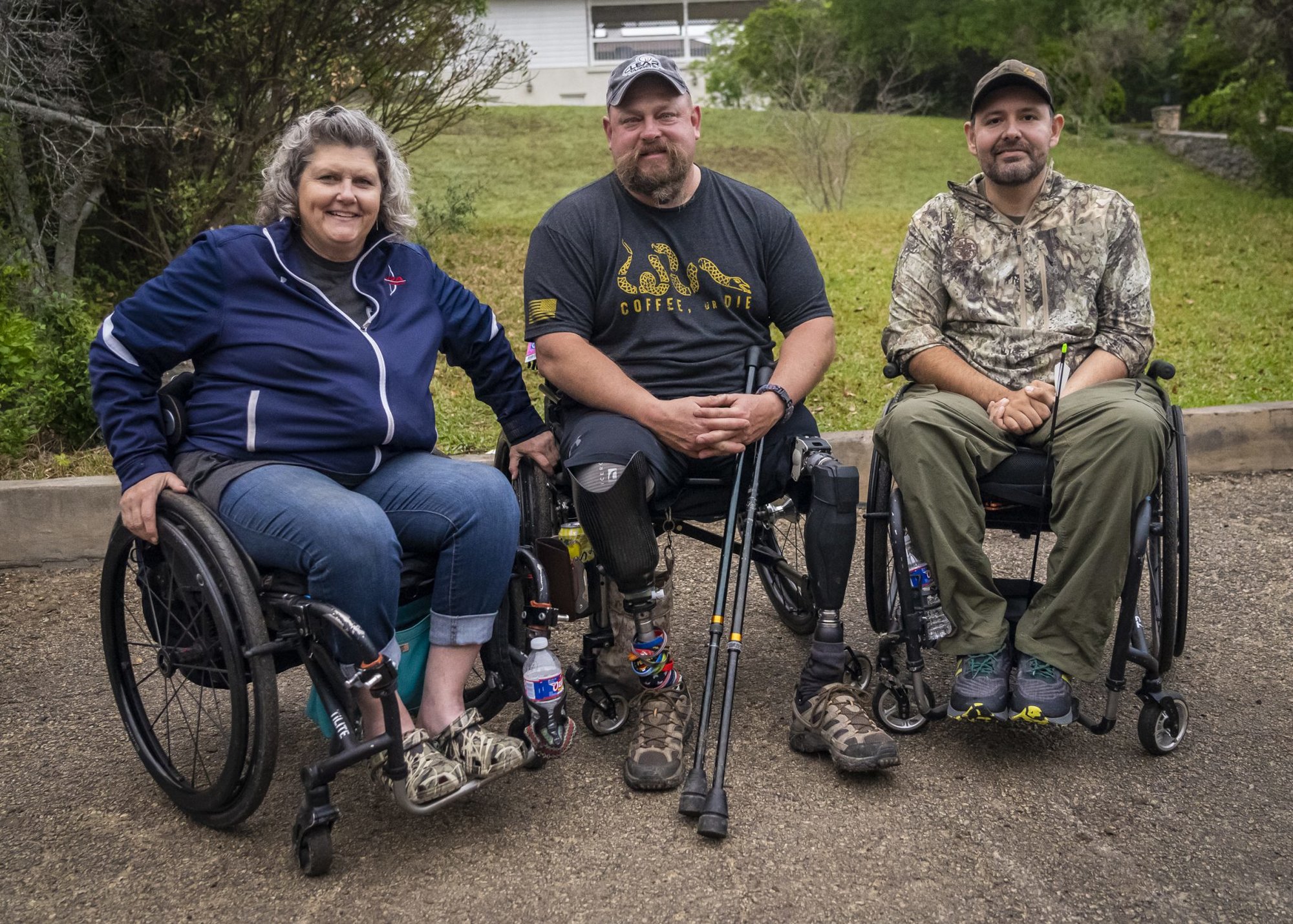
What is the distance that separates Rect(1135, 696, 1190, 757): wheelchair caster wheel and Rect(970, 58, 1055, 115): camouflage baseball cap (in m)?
1.62

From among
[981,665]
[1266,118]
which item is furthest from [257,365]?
[1266,118]

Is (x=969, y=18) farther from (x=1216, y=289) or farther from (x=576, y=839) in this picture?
(x=576, y=839)

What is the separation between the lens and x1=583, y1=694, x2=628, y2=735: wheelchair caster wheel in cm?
320

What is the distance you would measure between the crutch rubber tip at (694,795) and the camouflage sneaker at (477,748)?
37 cm

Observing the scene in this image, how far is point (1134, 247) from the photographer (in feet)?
11.2

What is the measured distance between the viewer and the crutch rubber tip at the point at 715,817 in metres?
2.64

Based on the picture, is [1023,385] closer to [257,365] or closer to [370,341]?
[370,341]

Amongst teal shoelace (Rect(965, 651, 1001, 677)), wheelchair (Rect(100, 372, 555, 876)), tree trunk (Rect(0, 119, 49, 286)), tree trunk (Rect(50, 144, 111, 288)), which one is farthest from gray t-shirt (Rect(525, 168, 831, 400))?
tree trunk (Rect(50, 144, 111, 288))

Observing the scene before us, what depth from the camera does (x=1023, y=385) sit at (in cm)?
340

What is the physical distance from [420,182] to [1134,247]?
14.0 m

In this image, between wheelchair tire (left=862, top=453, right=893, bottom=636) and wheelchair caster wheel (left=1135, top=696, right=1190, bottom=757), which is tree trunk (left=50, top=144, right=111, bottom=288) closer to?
wheelchair tire (left=862, top=453, right=893, bottom=636)

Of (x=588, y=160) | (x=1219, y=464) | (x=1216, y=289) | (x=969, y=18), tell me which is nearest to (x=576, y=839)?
(x=1219, y=464)

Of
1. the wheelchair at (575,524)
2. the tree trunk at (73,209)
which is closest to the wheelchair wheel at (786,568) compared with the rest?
the wheelchair at (575,524)

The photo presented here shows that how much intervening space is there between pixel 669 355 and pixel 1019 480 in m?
0.96
